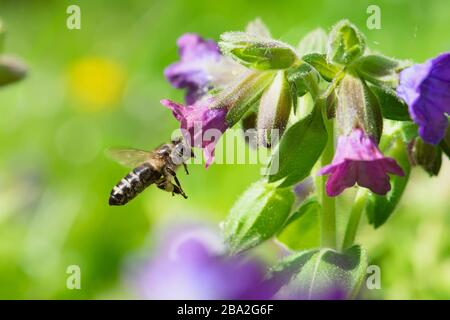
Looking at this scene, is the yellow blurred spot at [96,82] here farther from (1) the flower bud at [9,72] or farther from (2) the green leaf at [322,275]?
(2) the green leaf at [322,275]

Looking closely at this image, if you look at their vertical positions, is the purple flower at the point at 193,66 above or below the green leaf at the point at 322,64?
below

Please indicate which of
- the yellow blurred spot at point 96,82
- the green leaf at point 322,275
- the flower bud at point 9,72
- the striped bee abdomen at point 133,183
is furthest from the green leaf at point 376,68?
the yellow blurred spot at point 96,82

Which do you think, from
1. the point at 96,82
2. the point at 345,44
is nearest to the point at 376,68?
the point at 345,44

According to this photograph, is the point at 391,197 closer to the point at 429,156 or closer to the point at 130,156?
the point at 429,156

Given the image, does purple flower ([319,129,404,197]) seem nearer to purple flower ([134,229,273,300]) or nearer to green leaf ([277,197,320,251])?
purple flower ([134,229,273,300])
